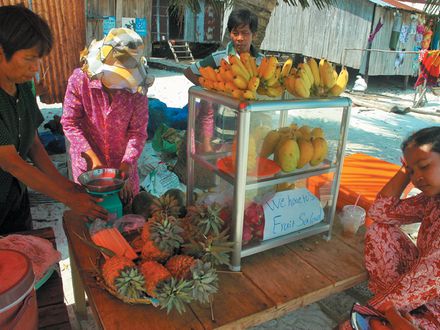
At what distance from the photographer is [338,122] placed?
1.74 m

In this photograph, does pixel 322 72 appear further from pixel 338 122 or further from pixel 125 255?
pixel 125 255

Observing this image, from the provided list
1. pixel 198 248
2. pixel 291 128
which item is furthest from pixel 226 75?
pixel 198 248

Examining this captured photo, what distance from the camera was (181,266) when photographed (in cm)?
132

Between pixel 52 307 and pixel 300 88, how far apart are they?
1.34 metres

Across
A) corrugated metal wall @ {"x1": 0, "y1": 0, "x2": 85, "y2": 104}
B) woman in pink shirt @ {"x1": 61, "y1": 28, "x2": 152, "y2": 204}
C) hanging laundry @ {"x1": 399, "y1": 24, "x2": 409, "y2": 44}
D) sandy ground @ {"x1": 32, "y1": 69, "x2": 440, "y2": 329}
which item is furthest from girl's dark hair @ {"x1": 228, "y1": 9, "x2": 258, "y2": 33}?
hanging laundry @ {"x1": 399, "y1": 24, "x2": 409, "y2": 44}

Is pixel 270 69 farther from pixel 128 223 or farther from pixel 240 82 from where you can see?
pixel 128 223

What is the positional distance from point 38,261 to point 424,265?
62.4 inches

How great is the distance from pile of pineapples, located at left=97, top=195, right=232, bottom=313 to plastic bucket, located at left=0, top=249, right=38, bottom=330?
306mm

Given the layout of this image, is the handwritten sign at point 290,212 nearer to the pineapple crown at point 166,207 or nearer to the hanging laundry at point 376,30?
the pineapple crown at point 166,207

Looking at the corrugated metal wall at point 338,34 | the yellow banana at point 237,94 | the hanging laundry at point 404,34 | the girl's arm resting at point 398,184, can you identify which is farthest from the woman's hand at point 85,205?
the hanging laundry at point 404,34

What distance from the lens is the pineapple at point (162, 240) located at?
137 centimetres

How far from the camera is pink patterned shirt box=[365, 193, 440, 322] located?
1.48m

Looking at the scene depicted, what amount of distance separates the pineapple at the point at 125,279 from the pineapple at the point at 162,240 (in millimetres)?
95

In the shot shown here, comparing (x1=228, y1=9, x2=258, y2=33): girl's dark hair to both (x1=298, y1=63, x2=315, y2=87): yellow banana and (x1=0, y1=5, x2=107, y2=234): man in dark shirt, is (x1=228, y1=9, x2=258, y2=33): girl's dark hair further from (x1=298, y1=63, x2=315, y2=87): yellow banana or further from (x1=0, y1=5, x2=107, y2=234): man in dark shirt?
(x1=0, y1=5, x2=107, y2=234): man in dark shirt
